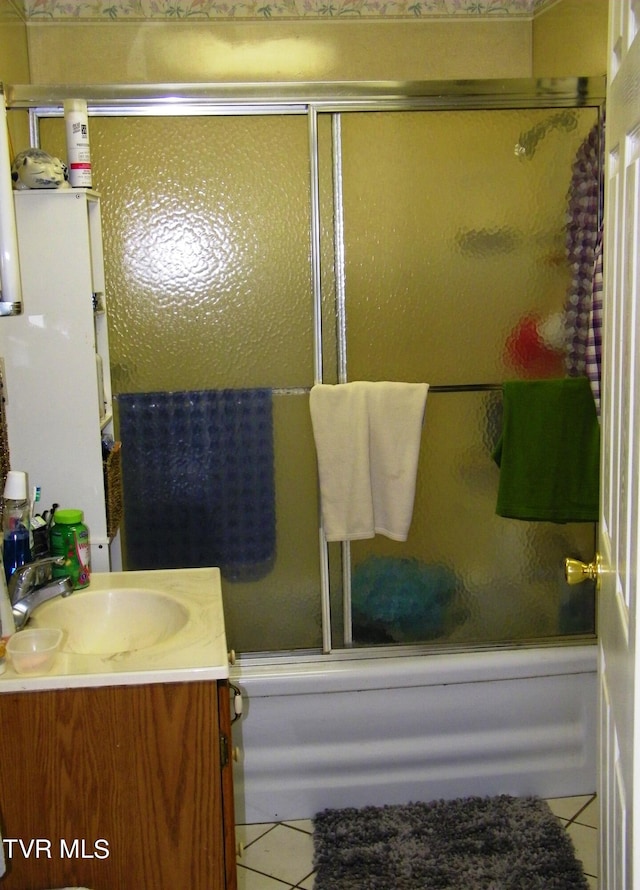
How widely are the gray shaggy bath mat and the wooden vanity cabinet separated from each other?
2.62 ft

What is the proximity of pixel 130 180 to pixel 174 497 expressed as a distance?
81 cm

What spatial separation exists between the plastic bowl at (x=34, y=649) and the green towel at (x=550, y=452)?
1.27 m

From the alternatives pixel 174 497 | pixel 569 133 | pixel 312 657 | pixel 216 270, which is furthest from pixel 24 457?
pixel 569 133

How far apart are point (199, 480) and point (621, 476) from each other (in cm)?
146

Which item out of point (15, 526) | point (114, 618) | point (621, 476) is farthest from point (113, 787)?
point (621, 476)

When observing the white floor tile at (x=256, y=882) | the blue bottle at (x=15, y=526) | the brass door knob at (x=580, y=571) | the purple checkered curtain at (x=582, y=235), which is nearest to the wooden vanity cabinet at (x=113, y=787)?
the blue bottle at (x=15, y=526)

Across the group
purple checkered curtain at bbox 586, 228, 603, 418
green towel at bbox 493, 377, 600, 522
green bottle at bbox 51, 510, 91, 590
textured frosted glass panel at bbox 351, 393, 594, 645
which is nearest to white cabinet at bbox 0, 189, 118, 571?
green bottle at bbox 51, 510, 91, 590

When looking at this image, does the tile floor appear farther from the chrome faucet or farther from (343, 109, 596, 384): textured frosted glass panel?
(343, 109, 596, 384): textured frosted glass panel

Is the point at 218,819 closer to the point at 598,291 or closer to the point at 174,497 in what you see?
the point at 174,497

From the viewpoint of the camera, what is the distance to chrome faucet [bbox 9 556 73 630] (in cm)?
168

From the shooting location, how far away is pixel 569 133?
2.38 m

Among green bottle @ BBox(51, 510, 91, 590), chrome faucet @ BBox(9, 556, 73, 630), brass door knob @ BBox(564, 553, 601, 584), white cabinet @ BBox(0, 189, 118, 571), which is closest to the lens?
brass door knob @ BBox(564, 553, 601, 584)

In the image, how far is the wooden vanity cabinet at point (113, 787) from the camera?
1429mm

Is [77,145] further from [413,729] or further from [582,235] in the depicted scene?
[413,729]
